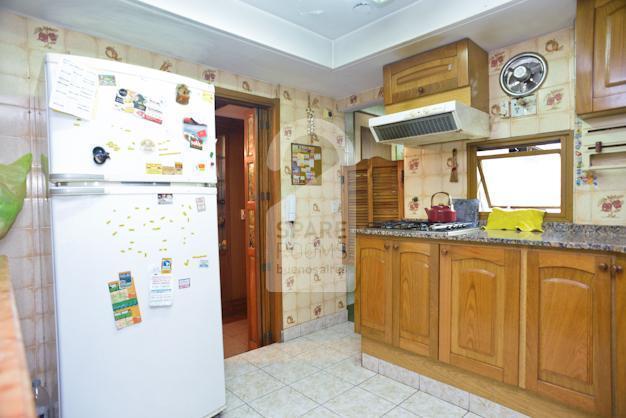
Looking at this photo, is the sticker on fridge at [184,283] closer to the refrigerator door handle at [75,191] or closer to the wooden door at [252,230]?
the refrigerator door handle at [75,191]

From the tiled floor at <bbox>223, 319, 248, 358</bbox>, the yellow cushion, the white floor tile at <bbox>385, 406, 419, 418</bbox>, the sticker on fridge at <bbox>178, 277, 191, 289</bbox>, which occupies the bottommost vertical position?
the tiled floor at <bbox>223, 319, 248, 358</bbox>

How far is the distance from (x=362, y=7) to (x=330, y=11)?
20 cm

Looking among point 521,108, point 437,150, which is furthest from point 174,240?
point 521,108

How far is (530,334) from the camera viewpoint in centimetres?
174

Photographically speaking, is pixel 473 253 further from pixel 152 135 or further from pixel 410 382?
pixel 152 135

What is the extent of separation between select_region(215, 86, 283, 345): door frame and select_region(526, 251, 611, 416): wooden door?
188cm

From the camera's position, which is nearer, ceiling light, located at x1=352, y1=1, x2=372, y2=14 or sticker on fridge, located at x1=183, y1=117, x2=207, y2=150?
sticker on fridge, located at x1=183, y1=117, x2=207, y2=150

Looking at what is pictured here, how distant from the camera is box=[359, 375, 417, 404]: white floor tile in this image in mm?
2135

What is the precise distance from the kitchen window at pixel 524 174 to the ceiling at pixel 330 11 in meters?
1.13

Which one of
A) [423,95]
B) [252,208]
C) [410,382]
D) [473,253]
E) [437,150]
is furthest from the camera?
[252,208]

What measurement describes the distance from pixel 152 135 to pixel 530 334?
6.77 feet

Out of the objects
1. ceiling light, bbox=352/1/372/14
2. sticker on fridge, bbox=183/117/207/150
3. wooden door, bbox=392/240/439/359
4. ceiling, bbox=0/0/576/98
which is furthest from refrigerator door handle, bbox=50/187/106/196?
ceiling light, bbox=352/1/372/14

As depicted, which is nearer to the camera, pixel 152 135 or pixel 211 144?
pixel 152 135

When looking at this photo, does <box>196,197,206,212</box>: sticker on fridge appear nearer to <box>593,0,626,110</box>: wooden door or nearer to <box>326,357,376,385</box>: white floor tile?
<box>326,357,376,385</box>: white floor tile
